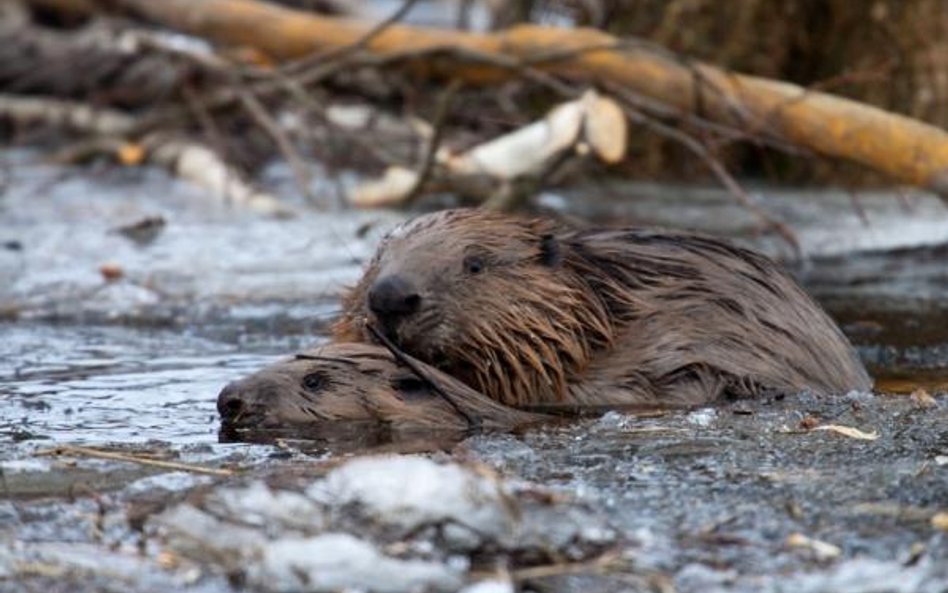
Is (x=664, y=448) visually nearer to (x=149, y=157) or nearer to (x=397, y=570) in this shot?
(x=397, y=570)

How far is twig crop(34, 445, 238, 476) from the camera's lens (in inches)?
158

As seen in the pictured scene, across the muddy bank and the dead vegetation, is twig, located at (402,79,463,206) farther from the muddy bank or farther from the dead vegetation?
the muddy bank

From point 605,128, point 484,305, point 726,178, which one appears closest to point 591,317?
point 484,305

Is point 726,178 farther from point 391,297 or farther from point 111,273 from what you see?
point 391,297

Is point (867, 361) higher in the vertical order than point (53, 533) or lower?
lower

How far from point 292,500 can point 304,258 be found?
4.47 m

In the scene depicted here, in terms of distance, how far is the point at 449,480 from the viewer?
3.36 metres

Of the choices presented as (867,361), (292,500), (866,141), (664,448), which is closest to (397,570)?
(292,500)

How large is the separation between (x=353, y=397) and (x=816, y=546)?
5.31 feet

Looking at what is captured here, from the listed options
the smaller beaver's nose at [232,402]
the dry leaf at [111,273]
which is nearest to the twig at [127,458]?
the smaller beaver's nose at [232,402]

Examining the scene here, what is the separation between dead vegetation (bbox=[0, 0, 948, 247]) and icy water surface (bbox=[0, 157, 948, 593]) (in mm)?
878

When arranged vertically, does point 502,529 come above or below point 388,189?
above

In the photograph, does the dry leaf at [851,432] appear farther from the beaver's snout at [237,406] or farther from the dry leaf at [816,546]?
the beaver's snout at [237,406]

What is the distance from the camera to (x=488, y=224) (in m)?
5.13
